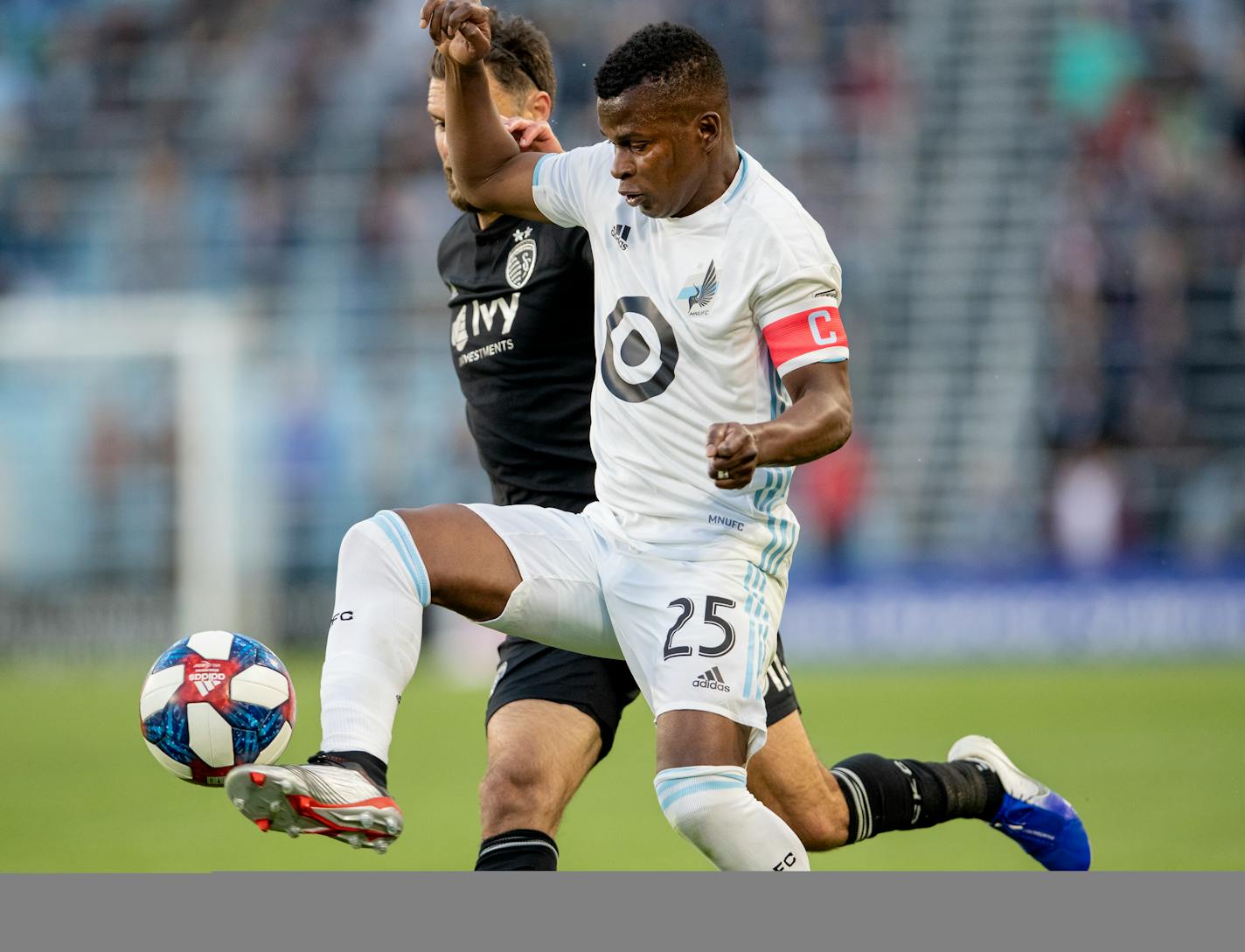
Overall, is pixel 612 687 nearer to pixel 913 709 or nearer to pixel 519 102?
pixel 519 102

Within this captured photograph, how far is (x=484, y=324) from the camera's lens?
17.2 feet

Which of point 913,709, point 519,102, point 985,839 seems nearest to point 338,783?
point 519,102

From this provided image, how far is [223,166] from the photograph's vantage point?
1778cm

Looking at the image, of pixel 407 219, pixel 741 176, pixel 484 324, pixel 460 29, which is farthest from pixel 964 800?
pixel 407 219

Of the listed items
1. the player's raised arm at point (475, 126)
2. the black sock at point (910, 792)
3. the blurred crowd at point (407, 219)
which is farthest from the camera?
the blurred crowd at point (407, 219)

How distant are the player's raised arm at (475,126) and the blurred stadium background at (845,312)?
7.88 meters

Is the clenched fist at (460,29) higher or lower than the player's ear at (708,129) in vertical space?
higher

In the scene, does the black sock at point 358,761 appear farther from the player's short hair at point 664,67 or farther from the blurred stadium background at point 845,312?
the blurred stadium background at point 845,312

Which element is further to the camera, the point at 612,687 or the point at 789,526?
the point at 612,687

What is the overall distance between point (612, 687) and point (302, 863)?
8.64 feet

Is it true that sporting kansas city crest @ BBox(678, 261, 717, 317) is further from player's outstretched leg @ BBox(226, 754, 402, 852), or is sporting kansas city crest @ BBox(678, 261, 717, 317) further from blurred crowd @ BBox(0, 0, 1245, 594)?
blurred crowd @ BBox(0, 0, 1245, 594)

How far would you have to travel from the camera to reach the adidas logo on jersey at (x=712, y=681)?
4289 mm

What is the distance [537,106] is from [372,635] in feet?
6.65

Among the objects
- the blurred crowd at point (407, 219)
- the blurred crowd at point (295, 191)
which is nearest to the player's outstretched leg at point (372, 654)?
the blurred crowd at point (407, 219)
